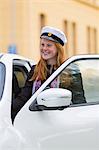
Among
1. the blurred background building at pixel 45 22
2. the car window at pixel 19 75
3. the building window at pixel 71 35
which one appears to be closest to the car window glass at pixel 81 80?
the car window at pixel 19 75

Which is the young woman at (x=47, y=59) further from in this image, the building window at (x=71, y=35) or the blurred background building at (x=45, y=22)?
the building window at (x=71, y=35)

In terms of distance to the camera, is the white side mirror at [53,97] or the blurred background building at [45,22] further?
the blurred background building at [45,22]

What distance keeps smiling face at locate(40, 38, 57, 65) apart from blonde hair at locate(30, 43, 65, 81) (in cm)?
3

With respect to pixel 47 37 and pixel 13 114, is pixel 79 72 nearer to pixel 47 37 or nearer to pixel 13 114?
pixel 47 37

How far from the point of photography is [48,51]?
4492mm

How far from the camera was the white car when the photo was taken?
13.2 ft

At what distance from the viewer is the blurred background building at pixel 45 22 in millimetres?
26219

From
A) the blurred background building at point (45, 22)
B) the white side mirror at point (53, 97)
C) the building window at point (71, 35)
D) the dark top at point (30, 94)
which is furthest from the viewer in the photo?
the building window at point (71, 35)

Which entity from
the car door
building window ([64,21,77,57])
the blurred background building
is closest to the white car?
the car door

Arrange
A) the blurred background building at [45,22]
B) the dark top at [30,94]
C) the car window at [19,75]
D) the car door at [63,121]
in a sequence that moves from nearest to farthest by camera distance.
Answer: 1. the car door at [63,121]
2. the dark top at [30,94]
3. the car window at [19,75]
4. the blurred background building at [45,22]

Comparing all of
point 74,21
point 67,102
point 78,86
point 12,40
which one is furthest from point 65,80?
point 74,21

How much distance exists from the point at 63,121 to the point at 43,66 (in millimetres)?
499

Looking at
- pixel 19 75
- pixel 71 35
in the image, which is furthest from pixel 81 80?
pixel 71 35

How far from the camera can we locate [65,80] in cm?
448
